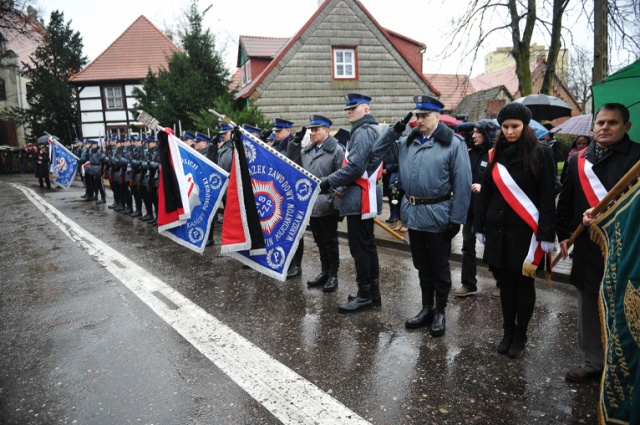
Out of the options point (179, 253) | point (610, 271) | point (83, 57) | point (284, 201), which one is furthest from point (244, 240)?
point (83, 57)

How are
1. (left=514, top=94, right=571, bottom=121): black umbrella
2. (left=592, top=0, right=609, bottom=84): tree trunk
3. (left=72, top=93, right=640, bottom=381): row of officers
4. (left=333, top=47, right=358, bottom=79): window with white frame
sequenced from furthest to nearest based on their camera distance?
(left=333, top=47, right=358, bottom=79): window with white frame → (left=514, top=94, right=571, bottom=121): black umbrella → (left=592, top=0, right=609, bottom=84): tree trunk → (left=72, top=93, right=640, bottom=381): row of officers

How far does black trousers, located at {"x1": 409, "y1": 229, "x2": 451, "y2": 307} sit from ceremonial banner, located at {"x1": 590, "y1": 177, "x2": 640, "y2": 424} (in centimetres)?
166

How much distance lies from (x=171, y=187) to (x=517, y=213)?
14.4ft

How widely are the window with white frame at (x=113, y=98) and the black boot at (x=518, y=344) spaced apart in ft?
111

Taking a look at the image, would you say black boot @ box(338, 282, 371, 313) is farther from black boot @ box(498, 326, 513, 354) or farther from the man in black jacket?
the man in black jacket

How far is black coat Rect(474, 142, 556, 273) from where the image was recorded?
11.7 ft

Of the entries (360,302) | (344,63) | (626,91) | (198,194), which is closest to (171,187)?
(198,194)

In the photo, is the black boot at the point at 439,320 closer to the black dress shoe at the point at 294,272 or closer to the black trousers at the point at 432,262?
the black trousers at the point at 432,262

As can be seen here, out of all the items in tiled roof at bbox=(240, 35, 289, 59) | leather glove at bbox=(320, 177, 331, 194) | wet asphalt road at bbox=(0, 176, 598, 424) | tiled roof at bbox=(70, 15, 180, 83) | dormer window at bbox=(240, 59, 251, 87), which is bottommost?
wet asphalt road at bbox=(0, 176, 598, 424)

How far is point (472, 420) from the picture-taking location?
9.75 feet

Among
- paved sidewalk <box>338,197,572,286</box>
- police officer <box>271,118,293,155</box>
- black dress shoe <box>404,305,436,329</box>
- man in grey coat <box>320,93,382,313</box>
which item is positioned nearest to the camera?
black dress shoe <box>404,305,436,329</box>

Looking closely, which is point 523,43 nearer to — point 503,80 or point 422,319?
point 422,319

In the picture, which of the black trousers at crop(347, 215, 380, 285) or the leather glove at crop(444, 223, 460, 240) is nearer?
the leather glove at crop(444, 223, 460, 240)

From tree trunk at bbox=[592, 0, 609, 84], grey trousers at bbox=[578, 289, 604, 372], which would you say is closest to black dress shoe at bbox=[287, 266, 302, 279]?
grey trousers at bbox=[578, 289, 604, 372]
